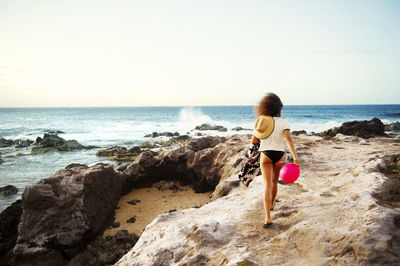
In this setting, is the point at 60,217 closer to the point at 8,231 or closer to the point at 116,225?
the point at 8,231

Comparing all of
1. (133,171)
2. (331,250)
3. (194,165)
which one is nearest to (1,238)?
(133,171)

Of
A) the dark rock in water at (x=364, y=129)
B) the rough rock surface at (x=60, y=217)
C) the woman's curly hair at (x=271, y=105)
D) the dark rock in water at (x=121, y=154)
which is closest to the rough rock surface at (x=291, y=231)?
the woman's curly hair at (x=271, y=105)

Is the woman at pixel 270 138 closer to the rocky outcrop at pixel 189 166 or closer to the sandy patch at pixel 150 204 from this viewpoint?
the sandy patch at pixel 150 204

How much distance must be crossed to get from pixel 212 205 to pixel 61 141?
2329cm

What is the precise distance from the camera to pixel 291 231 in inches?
134

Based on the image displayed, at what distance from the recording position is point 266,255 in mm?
3053

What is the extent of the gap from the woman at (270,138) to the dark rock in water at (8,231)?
21.0 feet

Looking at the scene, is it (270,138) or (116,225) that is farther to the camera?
(116,225)

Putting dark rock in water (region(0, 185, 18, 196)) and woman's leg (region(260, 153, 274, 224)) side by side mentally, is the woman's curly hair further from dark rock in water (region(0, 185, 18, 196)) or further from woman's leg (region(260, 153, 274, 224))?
dark rock in water (region(0, 185, 18, 196))

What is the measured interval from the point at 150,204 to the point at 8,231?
4.22 m

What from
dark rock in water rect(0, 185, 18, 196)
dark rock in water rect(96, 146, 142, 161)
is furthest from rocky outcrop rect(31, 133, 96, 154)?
dark rock in water rect(0, 185, 18, 196)

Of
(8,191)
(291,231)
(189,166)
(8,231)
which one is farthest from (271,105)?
(8,191)

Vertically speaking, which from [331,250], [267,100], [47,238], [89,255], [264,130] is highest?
[267,100]

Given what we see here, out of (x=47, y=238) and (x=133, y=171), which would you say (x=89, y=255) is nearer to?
(x=47, y=238)
